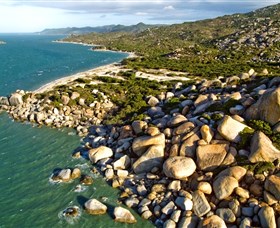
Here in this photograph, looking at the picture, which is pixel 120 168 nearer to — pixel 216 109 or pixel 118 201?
pixel 118 201

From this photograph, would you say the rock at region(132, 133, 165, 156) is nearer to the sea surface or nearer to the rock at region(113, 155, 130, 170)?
the rock at region(113, 155, 130, 170)

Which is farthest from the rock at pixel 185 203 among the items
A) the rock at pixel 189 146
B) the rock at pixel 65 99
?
the rock at pixel 65 99

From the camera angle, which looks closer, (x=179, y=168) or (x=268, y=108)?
(x=179, y=168)

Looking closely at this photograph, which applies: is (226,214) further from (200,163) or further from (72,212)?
(72,212)

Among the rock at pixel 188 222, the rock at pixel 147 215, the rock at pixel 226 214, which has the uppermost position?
the rock at pixel 226 214

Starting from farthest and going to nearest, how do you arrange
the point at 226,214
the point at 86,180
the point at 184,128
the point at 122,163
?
the point at 184,128 → the point at 122,163 → the point at 86,180 → the point at 226,214

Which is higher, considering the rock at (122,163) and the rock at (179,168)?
the rock at (179,168)

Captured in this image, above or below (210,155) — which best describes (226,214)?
below

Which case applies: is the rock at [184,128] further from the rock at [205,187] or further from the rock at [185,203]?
the rock at [185,203]

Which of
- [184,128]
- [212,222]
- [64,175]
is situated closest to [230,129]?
[184,128]
